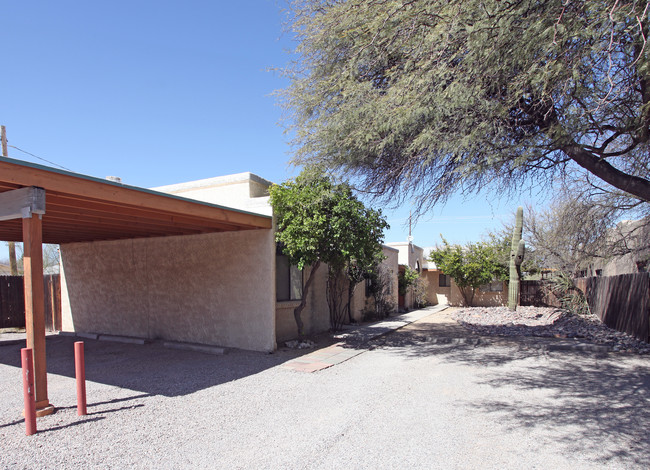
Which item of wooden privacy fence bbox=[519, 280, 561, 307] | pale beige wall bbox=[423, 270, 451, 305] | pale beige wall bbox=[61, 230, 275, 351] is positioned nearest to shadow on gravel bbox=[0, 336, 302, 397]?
pale beige wall bbox=[61, 230, 275, 351]

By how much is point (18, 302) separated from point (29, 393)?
12.0 metres

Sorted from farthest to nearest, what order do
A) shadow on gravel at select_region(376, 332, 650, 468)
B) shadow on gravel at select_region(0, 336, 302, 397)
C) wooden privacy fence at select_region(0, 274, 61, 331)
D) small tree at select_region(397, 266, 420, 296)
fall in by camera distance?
small tree at select_region(397, 266, 420, 296) → wooden privacy fence at select_region(0, 274, 61, 331) → shadow on gravel at select_region(0, 336, 302, 397) → shadow on gravel at select_region(376, 332, 650, 468)

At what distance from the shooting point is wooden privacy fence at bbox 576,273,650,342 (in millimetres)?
10055

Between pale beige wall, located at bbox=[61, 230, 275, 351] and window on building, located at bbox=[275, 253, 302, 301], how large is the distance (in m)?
1.11

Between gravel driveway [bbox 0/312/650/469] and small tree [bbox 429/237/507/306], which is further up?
small tree [bbox 429/237/507/306]

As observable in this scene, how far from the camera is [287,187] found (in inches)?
382

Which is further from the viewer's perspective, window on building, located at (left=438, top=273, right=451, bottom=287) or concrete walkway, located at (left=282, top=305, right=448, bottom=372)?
window on building, located at (left=438, top=273, right=451, bottom=287)

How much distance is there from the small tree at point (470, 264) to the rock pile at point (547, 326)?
3.10m

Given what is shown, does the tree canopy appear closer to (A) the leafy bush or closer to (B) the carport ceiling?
(B) the carport ceiling

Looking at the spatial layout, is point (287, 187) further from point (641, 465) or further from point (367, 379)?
point (641, 465)

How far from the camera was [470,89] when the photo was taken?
22.9 ft

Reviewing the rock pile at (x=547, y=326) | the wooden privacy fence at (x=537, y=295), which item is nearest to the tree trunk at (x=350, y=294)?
the rock pile at (x=547, y=326)

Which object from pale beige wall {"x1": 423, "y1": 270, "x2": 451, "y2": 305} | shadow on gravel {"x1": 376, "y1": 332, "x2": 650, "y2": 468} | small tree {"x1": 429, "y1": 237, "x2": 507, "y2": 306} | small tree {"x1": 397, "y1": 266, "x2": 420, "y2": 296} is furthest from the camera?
pale beige wall {"x1": 423, "y1": 270, "x2": 451, "y2": 305}

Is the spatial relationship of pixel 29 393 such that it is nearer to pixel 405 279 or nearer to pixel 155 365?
pixel 155 365
